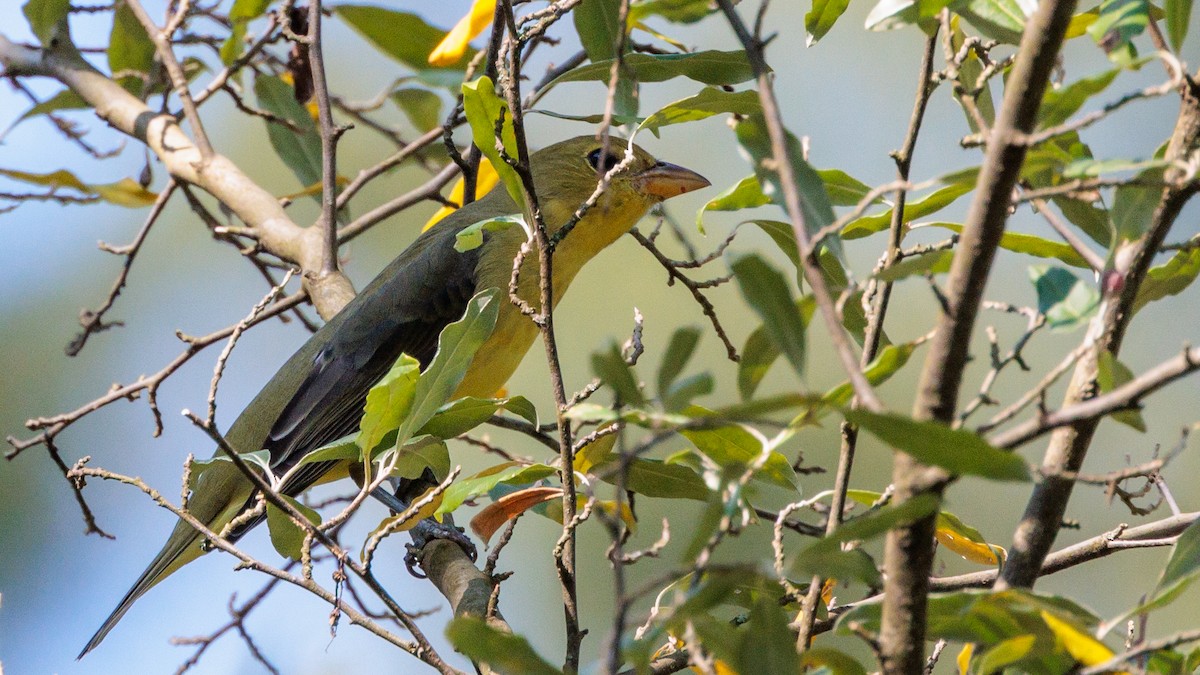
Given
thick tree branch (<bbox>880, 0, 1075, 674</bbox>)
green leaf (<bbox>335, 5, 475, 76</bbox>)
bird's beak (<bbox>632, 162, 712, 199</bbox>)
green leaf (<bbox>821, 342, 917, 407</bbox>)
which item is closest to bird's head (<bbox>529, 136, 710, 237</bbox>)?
bird's beak (<bbox>632, 162, 712, 199</bbox>)

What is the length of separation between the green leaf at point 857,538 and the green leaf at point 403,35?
297 centimetres

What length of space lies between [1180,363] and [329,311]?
10.9 ft

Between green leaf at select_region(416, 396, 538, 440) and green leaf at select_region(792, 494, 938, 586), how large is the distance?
91 cm

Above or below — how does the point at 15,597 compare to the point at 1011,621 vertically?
above

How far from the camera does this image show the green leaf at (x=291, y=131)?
4.30 meters

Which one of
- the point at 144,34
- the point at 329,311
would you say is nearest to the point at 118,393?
the point at 329,311

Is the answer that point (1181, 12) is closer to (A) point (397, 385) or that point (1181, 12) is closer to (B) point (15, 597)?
(A) point (397, 385)

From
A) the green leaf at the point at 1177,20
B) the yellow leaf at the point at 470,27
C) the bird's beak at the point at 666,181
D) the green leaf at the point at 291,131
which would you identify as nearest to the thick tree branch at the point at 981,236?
the green leaf at the point at 1177,20

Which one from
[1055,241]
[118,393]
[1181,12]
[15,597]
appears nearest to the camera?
[1181,12]

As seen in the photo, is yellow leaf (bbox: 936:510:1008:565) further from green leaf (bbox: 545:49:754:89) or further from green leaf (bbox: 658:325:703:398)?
green leaf (bbox: 658:325:703:398)

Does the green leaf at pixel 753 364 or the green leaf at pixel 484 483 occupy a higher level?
the green leaf at pixel 484 483

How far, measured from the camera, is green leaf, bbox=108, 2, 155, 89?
4219 mm

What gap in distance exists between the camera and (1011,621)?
1.25m

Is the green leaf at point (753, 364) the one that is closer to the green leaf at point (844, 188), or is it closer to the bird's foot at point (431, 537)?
the green leaf at point (844, 188)
